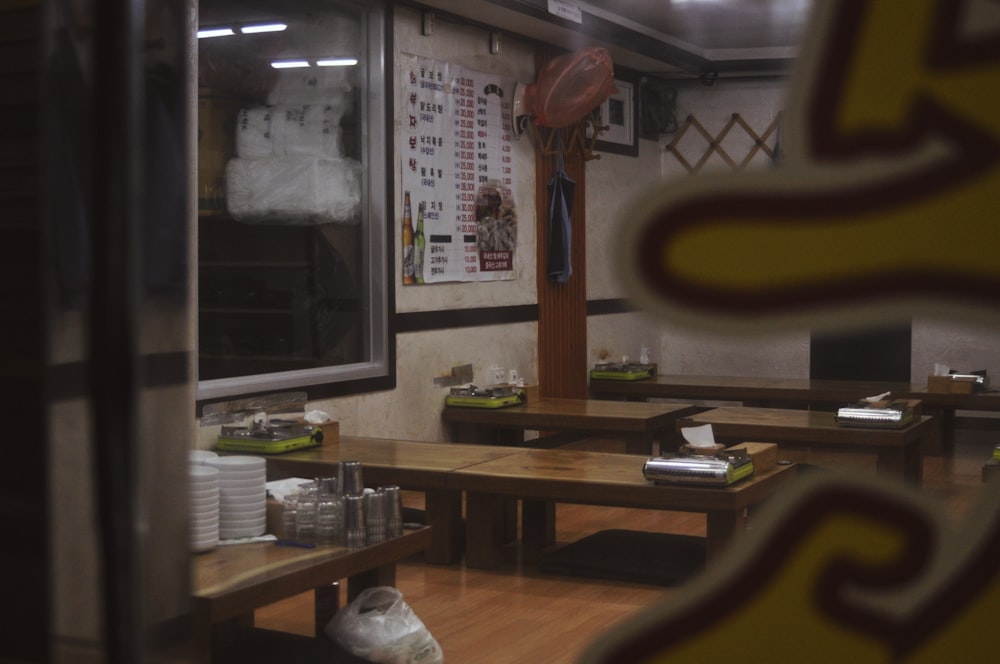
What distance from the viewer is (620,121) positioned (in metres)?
1.09

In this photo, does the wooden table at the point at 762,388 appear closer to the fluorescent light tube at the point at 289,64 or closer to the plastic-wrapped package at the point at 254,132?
the plastic-wrapped package at the point at 254,132

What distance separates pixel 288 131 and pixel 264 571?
2771mm

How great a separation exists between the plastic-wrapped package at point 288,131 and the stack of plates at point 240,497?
7.55 feet

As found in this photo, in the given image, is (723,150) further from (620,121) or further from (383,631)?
(383,631)

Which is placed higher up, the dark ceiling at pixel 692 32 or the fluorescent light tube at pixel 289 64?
the fluorescent light tube at pixel 289 64

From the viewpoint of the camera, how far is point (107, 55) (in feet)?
3.29

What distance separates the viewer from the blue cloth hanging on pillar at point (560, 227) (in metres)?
1.05

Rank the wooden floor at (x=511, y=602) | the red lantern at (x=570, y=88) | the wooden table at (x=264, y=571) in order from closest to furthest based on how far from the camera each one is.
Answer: the red lantern at (x=570, y=88) → the wooden table at (x=264, y=571) → the wooden floor at (x=511, y=602)

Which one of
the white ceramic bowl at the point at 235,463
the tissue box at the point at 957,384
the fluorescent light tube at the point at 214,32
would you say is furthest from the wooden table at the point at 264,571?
the fluorescent light tube at the point at 214,32

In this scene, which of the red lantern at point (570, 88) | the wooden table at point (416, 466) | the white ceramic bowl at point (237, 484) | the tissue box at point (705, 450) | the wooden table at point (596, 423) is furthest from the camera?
the wooden table at point (596, 423)

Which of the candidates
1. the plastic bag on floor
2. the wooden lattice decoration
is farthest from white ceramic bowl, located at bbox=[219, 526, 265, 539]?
the wooden lattice decoration

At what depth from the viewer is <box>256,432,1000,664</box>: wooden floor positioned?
7.73 ft

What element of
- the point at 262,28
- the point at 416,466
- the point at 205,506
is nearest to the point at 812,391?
the point at 205,506

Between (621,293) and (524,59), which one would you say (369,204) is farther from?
(621,293)
